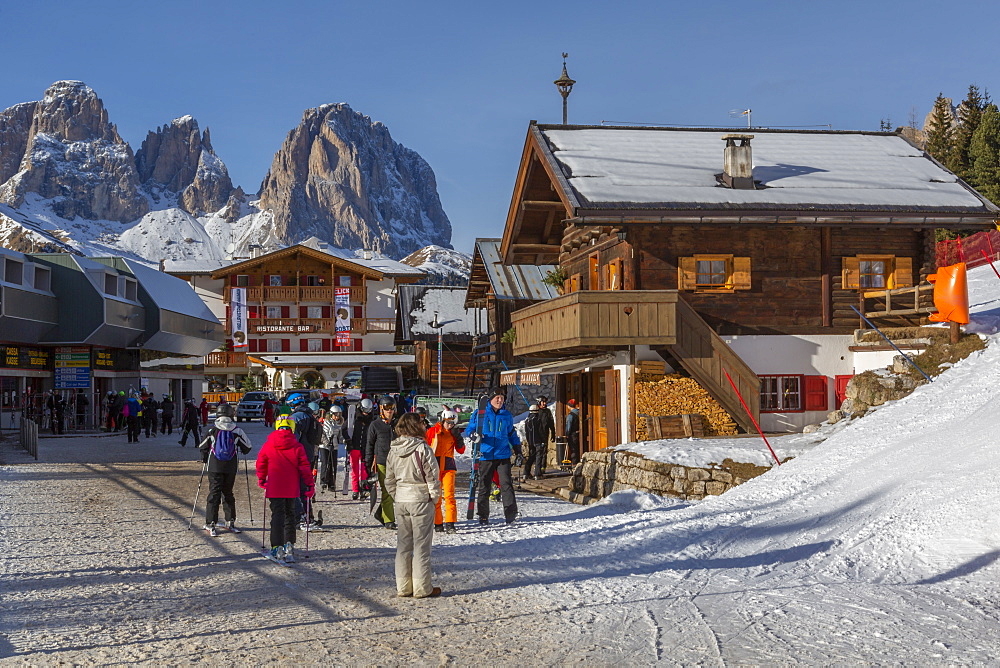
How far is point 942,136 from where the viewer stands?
205 ft

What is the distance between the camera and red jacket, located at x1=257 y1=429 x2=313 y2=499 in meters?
10.3

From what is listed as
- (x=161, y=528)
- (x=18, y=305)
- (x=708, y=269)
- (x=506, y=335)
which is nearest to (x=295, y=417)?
(x=161, y=528)

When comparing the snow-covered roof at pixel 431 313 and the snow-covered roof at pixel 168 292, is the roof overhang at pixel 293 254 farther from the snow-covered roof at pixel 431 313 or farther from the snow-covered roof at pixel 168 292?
the snow-covered roof at pixel 168 292

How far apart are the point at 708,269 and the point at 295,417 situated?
11.8 meters

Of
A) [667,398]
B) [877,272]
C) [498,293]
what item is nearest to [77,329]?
[498,293]

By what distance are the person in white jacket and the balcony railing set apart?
68736mm

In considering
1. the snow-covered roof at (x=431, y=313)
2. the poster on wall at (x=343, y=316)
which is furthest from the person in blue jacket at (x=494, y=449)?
the poster on wall at (x=343, y=316)

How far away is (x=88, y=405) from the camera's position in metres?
40.5

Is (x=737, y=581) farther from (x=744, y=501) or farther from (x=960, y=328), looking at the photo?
(x=960, y=328)

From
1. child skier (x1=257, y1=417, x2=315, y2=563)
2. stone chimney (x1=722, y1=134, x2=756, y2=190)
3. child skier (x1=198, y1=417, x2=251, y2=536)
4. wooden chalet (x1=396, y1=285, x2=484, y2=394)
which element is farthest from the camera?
wooden chalet (x1=396, y1=285, x2=484, y2=394)

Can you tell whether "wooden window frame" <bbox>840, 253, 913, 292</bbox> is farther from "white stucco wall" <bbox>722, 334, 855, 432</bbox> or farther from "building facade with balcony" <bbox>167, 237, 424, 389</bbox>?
"building facade with balcony" <bbox>167, 237, 424, 389</bbox>

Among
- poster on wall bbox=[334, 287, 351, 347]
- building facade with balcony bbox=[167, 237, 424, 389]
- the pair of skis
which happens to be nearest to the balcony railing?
building facade with balcony bbox=[167, 237, 424, 389]

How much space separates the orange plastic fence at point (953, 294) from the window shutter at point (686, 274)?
16.6 feet

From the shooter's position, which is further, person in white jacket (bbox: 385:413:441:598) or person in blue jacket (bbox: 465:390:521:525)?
person in blue jacket (bbox: 465:390:521:525)
